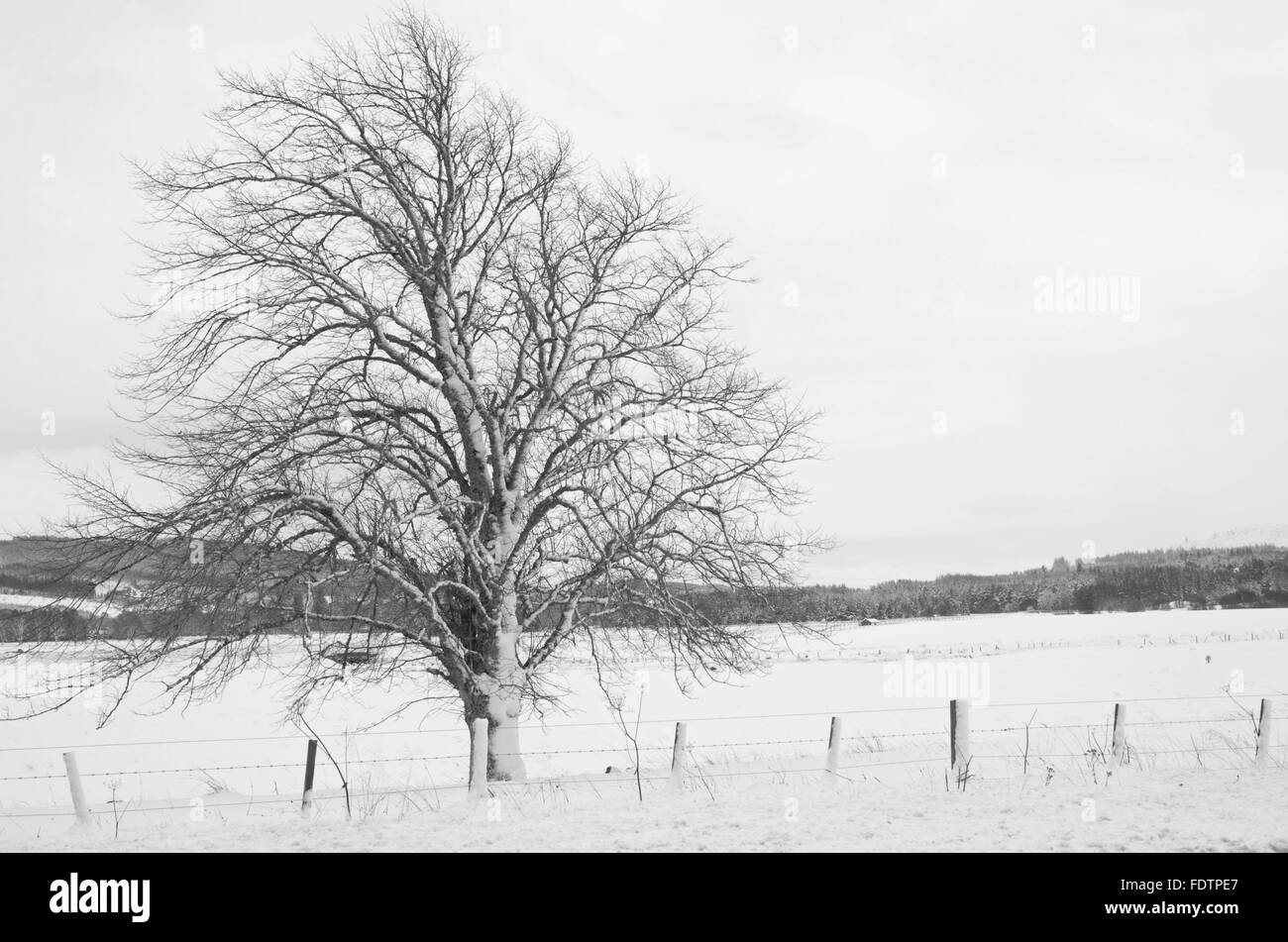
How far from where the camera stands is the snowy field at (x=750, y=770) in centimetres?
972

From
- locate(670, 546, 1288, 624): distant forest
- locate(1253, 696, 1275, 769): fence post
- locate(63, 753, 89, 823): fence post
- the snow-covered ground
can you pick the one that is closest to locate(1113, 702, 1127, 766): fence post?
the snow-covered ground

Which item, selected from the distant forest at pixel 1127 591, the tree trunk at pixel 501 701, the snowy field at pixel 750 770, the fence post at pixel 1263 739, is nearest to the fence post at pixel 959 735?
the snowy field at pixel 750 770

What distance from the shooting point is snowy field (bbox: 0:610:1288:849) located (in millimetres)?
9719

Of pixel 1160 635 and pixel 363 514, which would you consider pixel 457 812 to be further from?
pixel 1160 635

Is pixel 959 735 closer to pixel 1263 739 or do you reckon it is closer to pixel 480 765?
pixel 1263 739

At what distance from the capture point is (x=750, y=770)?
1563 cm

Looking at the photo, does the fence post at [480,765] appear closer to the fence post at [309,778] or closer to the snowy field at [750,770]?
the snowy field at [750,770]

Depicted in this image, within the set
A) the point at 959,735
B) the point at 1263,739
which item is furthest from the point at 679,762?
the point at 1263,739

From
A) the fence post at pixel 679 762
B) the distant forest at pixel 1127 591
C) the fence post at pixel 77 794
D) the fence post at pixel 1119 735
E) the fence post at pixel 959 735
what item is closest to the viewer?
the fence post at pixel 77 794

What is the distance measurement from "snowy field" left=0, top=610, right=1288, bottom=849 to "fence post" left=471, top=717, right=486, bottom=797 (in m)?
0.38

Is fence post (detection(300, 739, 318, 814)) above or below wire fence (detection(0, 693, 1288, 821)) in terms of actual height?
above

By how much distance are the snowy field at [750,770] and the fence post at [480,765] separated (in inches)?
14.9

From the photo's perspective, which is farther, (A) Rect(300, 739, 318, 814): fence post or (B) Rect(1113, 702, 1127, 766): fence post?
(B) Rect(1113, 702, 1127, 766): fence post

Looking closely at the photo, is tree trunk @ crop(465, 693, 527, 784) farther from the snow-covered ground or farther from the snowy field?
the snow-covered ground
